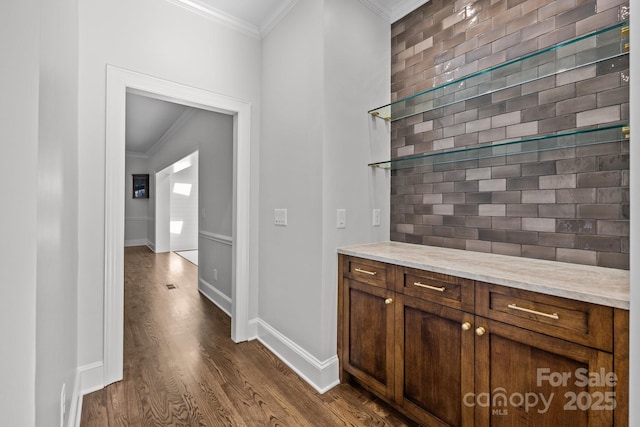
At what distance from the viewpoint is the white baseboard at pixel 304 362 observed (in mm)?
1865

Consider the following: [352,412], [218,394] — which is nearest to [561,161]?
[352,412]

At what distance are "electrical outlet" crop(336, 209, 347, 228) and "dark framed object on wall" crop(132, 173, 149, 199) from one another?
8.18 m

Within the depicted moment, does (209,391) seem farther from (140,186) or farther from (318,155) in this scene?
(140,186)

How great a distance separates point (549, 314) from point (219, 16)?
2766mm

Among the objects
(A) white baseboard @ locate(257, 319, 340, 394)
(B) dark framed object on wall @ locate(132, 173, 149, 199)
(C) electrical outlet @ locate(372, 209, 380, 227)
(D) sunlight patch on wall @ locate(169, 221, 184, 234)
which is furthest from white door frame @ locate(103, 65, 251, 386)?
(B) dark framed object on wall @ locate(132, 173, 149, 199)

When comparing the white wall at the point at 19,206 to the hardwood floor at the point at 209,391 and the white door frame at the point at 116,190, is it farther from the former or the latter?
the white door frame at the point at 116,190

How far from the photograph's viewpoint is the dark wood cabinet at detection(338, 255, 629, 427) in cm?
98

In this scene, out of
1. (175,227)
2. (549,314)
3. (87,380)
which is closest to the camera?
(549,314)

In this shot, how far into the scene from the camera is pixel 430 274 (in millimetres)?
1434

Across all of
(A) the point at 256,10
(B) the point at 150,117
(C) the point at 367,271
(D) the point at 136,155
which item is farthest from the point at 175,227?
(C) the point at 367,271

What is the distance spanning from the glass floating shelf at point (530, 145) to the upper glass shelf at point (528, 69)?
1.06 feet

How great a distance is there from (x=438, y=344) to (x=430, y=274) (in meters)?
0.33

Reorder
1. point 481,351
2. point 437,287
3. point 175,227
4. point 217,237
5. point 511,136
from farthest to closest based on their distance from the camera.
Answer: point 175,227 → point 217,237 → point 511,136 → point 437,287 → point 481,351

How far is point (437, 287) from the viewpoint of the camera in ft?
4.60
